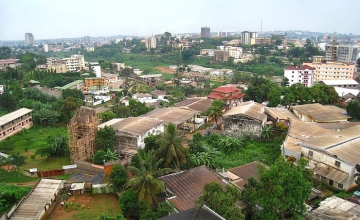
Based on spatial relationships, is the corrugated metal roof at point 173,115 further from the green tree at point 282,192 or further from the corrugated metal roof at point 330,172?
the green tree at point 282,192

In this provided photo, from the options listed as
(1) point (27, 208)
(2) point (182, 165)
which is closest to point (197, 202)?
(2) point (182, 165)

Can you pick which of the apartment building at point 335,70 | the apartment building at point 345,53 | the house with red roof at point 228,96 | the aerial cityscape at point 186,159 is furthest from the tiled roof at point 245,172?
the apartment building at point 345,53

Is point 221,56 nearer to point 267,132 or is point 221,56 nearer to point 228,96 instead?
point 228,96

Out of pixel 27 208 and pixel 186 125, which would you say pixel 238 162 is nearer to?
pixel 186 125

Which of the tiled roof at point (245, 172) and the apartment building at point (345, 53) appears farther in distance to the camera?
the apartment building at point (345, 53)

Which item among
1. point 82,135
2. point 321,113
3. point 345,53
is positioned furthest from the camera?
point 345,53

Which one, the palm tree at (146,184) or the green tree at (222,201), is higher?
the green tree at (222,201)

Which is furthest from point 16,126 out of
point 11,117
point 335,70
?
point 335,70
